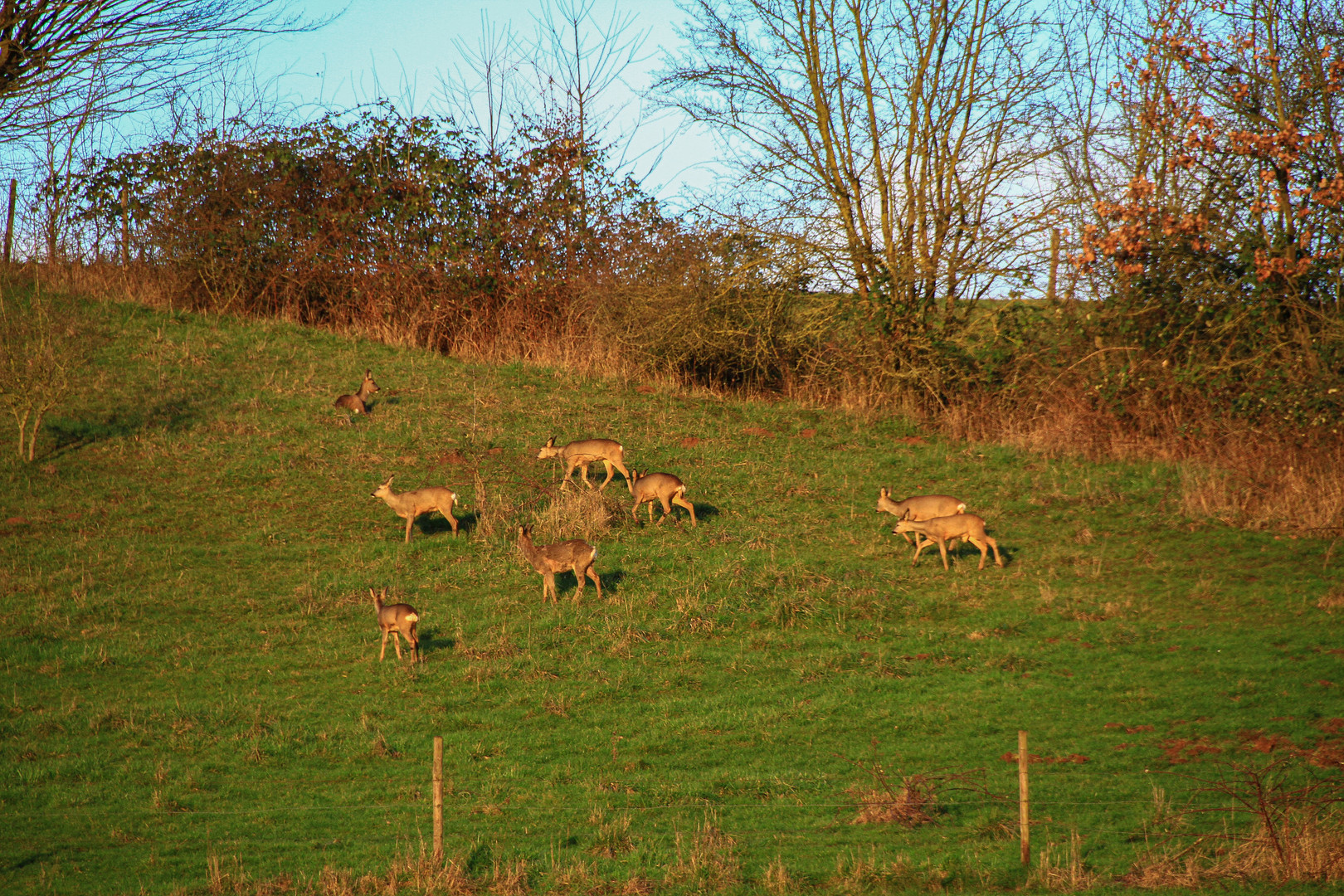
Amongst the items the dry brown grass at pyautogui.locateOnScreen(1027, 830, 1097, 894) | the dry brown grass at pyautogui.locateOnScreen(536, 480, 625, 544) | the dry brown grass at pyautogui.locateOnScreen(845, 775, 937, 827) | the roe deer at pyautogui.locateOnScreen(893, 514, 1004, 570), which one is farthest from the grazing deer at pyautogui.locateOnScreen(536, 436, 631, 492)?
the dry brown grass at pyautogui.locateOnScreen(1027, 830, 1097, 894)

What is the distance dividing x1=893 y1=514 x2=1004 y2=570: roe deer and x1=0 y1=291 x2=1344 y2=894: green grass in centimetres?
37

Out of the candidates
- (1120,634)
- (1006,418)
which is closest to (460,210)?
(1006,418)

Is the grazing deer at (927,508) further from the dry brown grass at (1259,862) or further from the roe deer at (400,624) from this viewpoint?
the dry brown grass at (1259,862)

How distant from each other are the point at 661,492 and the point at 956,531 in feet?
15.9


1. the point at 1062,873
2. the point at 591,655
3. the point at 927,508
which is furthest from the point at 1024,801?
the point at 927,508

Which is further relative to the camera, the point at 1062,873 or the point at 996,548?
the point at 996,548

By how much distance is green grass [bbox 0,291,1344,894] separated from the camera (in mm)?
8492

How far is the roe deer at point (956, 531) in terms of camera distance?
1570 centimetres

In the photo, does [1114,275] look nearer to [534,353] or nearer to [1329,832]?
[534,353]

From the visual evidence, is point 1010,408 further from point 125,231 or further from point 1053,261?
point 125,231

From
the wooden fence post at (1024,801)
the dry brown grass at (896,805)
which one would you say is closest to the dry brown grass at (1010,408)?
the dry brown grass at (896,805)

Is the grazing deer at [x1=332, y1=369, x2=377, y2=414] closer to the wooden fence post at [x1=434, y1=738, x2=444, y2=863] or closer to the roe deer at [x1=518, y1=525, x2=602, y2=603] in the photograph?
the roe deer at [x1=518, y1=525, x2=602, y2=603]

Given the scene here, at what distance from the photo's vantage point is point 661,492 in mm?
17719

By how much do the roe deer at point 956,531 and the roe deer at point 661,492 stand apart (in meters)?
3.75
